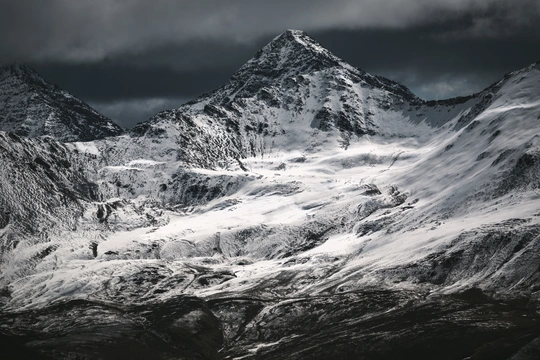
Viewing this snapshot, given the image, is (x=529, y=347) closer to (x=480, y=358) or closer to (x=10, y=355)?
(x=480, y=358)

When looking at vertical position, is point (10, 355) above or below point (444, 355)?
above

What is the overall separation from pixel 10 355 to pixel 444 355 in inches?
4921

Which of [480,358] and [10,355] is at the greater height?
[10,355]

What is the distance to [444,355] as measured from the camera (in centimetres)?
19988

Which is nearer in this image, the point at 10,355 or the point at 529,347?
the point at 529,347

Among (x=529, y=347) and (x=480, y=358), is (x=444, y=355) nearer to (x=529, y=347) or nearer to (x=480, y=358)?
(x=480, y=358)

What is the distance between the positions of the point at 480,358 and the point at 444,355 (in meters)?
13.9

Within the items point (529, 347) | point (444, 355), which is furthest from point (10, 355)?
point (529, 347)

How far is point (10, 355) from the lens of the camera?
195375 millimetres

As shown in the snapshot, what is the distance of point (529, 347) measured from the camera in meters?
182

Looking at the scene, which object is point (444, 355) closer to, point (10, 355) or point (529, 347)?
point (529, 347)

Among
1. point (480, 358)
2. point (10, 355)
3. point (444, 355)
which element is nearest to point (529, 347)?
point (480, 358)

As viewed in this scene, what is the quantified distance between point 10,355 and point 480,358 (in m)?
132

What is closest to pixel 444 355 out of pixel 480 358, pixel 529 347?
pixel 480 358
